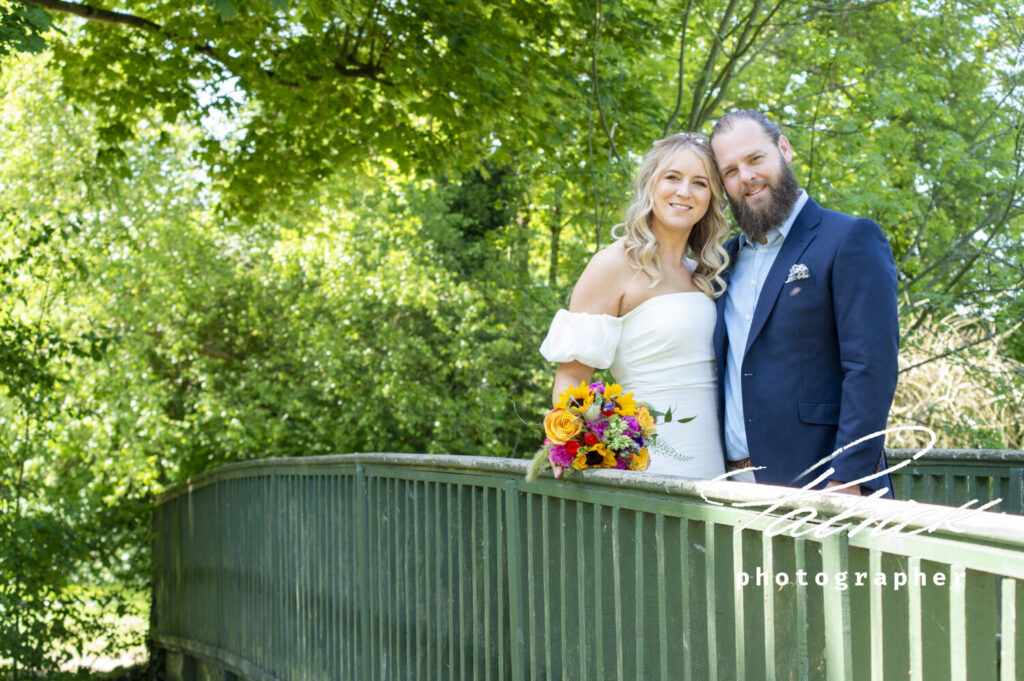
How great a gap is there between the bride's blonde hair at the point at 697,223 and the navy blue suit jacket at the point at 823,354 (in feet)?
1.23

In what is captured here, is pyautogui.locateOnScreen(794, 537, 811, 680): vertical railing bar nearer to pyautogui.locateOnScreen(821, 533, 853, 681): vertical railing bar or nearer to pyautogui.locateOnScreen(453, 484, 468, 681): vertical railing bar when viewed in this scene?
pyautogui.locateOnScreen(821, 533, 853, 681): vertical railing bar

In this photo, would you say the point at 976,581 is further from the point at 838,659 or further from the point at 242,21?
the point at 242,21

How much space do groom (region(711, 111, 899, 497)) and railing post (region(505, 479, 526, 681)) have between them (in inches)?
29.7

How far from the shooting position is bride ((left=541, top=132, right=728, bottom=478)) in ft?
11.9

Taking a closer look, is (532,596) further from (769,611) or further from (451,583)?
(769,611)

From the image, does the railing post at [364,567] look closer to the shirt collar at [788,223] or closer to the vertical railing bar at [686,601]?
the shirt collar at [788,223]

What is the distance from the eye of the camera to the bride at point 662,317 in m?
3.61

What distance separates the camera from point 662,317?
3631 mm

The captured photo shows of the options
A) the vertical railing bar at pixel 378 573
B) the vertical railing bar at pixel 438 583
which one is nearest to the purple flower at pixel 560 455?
the vertical railing bar at pixel 438 583

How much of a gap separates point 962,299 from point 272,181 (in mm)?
6439

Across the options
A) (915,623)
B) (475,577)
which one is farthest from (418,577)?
(915,623)

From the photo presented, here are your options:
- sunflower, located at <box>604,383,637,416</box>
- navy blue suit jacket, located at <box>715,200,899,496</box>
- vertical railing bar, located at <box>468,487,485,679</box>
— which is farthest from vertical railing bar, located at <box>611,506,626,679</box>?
vertical railing bar, located at <box>468,487,485,679</box>

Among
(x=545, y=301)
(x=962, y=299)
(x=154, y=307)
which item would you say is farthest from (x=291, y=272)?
(x=962, y=299)

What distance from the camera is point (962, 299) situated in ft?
28.2
